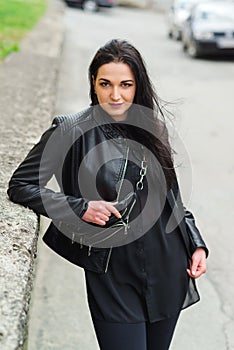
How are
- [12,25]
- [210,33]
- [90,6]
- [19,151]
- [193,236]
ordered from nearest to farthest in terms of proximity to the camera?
1. [193,236]
2. [19,151]
3. [12,25]
4. [210,33]
5. [90,6]

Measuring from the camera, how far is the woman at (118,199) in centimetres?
242

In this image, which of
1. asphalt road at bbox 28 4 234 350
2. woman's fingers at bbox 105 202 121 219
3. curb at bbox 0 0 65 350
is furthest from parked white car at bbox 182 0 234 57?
woman's fingers at bbox 105 202 121 219

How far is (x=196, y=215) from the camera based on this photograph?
5.71 m

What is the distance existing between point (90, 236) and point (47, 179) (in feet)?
0.88

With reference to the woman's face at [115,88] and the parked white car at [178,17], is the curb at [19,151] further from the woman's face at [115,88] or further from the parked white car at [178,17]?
the parked white car at [178,17]

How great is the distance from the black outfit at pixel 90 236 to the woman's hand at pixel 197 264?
0.13ft

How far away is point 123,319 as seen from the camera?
8.02 feet

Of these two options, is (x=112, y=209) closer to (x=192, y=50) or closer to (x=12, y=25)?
(x=12, y=25)

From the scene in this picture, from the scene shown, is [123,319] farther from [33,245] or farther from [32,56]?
[32,56]

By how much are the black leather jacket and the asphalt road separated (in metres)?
0.55

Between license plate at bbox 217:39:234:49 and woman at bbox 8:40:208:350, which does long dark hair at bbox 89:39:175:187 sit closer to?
woman at bbox 8:40:208:350

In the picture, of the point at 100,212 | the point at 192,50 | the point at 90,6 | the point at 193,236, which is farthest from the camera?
the point at 90,6

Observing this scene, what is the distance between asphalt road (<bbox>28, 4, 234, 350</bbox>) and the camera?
384cm

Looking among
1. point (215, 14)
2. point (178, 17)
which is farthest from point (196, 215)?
point (178, 17)
